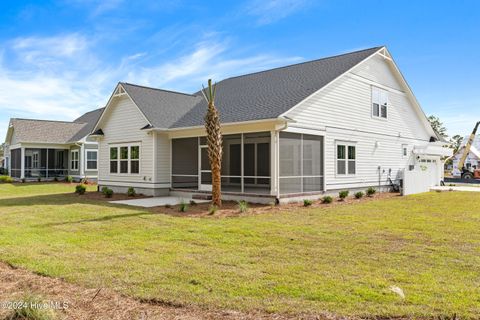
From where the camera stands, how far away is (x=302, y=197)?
15.0 metres

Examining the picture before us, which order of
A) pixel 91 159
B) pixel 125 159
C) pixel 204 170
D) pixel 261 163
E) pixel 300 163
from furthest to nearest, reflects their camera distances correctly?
1. pixel 91 159
2. pixel 261 163
3. pixel 125 159
4. pixel 204 170
5. pixel 300 163

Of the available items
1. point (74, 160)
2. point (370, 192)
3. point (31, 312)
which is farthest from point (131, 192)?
point (74, 160)

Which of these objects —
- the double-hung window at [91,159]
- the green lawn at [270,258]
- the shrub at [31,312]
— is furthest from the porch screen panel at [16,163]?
the shrub at [31,312]

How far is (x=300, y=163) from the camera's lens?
1519cm

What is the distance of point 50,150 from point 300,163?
985 inches

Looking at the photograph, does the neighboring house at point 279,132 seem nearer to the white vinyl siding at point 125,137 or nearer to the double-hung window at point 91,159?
the white vinyl siding at point 125,137

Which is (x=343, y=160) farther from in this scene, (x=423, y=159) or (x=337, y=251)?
(x=337, y=251)

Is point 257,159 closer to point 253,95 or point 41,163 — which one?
point 253,95

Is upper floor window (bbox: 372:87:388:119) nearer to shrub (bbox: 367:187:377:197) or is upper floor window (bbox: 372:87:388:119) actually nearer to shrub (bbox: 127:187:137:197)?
shrub (bbox: 367:187:377:197)

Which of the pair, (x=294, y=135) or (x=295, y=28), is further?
(x=295, y=28)

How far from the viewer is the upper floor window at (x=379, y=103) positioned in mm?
19438

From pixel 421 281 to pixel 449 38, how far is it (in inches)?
654

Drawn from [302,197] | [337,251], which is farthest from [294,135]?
[337,251]

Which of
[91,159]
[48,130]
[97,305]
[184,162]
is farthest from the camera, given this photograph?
[48,130]
